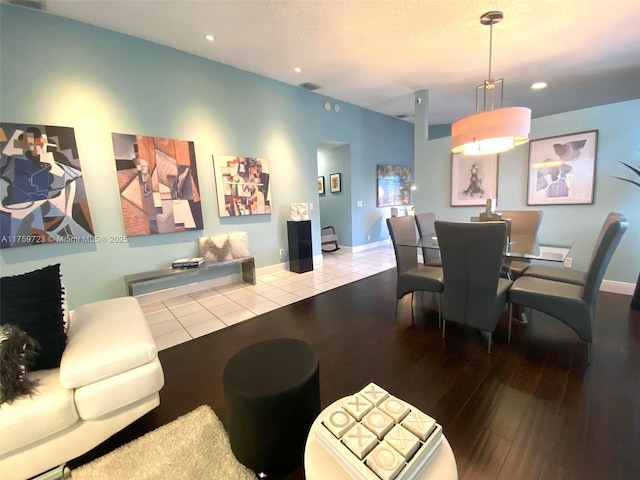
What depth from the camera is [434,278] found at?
2.53 meters

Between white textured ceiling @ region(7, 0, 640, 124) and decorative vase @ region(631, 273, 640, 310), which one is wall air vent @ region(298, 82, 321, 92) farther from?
decorative vase @ region(631, 273, 640, 310)

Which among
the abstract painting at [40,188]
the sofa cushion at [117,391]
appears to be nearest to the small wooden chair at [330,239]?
the abstract painting at [40,188]

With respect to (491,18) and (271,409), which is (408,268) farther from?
(491,18)

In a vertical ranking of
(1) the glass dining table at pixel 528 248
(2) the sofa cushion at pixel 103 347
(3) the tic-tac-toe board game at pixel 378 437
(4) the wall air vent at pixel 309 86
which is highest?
(4) the wall air vent at pixel 309 86

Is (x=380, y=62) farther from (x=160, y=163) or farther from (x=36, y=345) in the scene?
(x=36, y=345)

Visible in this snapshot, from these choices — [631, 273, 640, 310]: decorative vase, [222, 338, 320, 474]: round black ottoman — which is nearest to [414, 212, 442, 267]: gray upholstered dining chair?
[631, 273, 640, 310]: decorative vase

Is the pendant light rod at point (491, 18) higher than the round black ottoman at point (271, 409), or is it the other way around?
the pendant light rod at point (491, 18)

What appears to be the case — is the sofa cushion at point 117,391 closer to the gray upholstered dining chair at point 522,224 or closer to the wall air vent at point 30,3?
the gray upholstered dining chair at point 522,224

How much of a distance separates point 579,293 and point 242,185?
13.4ft

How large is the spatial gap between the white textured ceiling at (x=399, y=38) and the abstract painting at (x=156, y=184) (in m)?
1.25

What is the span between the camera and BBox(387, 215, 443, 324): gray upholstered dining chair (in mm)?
2569

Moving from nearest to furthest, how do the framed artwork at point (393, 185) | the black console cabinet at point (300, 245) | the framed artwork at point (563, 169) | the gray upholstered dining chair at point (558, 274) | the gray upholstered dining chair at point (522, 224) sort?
the gray upholstered dining chair at point (558, 274)
the gray upholstered dining chair at point (522, 224)
the framed artwork at point (563, 169)
the black console cabinet at point (300, 245)
the framed artwork at point (393, 185)

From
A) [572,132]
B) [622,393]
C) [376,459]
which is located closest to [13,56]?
[376,459]

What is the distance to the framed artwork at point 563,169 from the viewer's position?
334cm
